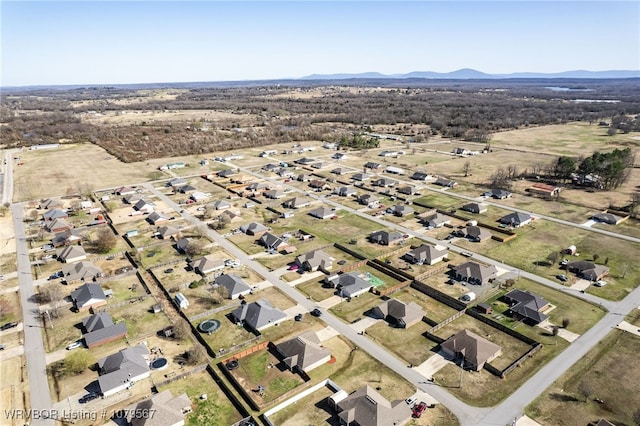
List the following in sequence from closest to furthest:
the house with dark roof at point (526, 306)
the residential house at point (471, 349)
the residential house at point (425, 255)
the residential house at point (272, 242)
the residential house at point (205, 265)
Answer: the residential house at point (471, 349)
the house with dark roof at point (526, 306)
the residential house at point (205, 265)
the residential house at point (425, 255)
the residential house at point (272, 242)

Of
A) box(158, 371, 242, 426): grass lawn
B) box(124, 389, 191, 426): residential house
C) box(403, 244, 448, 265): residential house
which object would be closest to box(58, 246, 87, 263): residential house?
box(158, 371, 242, 426): grass lawn

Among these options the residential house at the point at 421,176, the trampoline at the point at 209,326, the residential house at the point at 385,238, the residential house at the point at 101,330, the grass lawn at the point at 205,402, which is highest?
the residential house at the point at 421,176

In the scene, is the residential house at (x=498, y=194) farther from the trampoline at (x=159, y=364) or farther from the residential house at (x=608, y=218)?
the trampoline at (x=159, y=364)

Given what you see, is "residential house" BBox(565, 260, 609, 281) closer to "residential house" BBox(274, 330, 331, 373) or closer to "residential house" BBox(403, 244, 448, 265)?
"residential house" BBox(403, 244, 448, 265)

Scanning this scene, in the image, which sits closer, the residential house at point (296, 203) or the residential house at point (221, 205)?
the residential house at point (221, 205)

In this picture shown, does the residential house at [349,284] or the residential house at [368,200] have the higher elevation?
the residential house at [368,200]

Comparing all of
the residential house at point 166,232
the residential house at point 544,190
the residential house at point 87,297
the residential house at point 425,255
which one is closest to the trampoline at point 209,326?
the residential house at point 87,297

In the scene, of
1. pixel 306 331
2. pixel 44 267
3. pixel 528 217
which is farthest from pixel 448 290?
pixel 44 267
